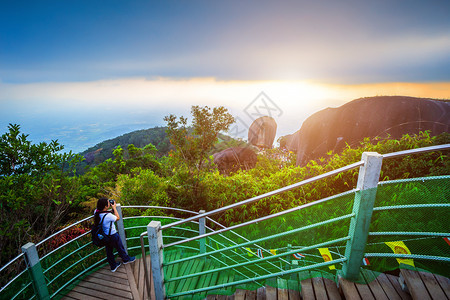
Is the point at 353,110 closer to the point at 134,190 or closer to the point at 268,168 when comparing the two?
the point at 268,168

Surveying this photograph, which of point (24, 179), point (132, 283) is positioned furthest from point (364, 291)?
point (24, 179)

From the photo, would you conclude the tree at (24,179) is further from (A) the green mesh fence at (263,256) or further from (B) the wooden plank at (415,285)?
(B) the wooden plank at (415,285)

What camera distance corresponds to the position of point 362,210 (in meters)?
1.50

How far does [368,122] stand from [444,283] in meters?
8.78

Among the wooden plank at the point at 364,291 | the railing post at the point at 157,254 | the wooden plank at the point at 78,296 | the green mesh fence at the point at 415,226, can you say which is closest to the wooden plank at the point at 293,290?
the wooden plank at the point at 364,291

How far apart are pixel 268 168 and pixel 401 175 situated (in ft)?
13.9

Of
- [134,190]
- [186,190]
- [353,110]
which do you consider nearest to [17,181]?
[134,190]

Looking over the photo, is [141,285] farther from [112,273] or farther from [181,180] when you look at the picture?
[181,180]

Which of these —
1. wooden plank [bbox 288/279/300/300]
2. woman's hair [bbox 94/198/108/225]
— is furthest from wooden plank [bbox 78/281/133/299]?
wooden plank [bbox 288/279/300/300]

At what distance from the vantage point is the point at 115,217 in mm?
3326

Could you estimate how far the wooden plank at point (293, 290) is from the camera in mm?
1782

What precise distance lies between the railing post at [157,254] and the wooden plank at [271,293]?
3.25ft

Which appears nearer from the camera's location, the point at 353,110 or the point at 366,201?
the point at 366,201

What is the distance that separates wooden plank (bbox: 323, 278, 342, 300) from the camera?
168 centimetres
